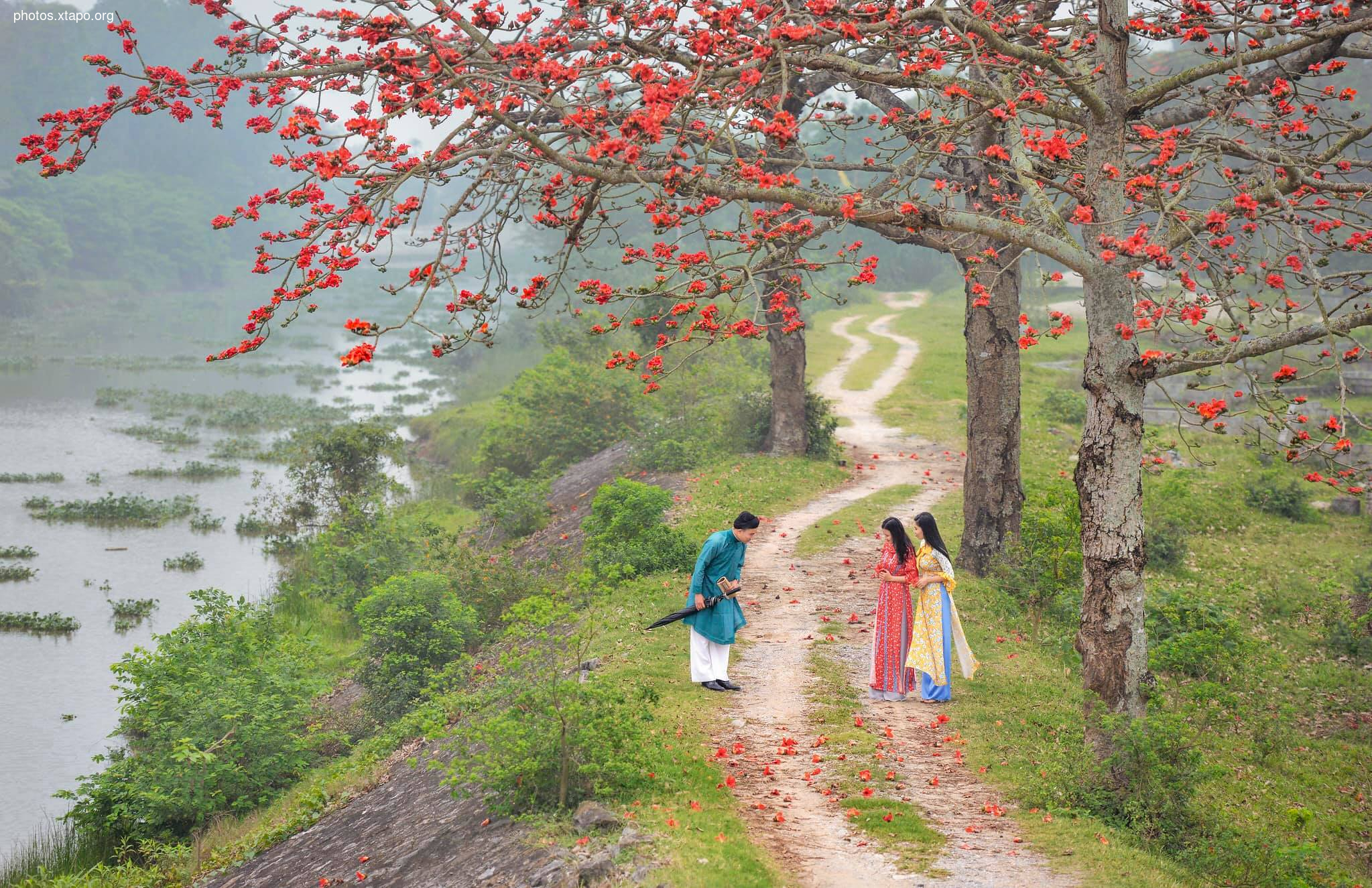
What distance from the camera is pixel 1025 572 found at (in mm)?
14141

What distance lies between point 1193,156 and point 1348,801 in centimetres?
673

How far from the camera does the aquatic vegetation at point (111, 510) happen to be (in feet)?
88.3

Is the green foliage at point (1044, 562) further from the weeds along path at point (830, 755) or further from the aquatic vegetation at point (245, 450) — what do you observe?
the aquatic vegetation at point (245, 450)

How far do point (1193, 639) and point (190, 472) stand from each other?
2942 centimetres

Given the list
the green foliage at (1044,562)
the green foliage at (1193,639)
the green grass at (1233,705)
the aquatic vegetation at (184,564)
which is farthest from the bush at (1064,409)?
the aquatic vegetation at (184,564)

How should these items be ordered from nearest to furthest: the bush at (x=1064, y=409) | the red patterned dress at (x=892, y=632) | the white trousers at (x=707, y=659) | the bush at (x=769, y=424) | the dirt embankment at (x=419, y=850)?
the dirt embankment at (x=419, y=850) < the red patterned dress at (x=892, y=632) < the white trousers at (x=707, y=659) < the bush at (x=769, y=424) < the bush at (x=1064, y=409)

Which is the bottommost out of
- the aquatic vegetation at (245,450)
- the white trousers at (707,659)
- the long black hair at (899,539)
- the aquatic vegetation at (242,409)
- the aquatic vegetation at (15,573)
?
the aquatic vegetation at (15,573)

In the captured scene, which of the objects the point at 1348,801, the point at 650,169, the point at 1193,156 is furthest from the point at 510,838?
the point at 1348,801

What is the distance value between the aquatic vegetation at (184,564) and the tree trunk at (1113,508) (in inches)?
818

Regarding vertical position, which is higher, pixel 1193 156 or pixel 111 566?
pixel 1193 156

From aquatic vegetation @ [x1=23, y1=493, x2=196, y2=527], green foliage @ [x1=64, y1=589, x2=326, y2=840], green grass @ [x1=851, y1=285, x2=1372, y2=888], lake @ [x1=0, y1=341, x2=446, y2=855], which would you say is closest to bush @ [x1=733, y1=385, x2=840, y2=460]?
green grass @ [x1=851, y1=285, x2=1372, y2=888]

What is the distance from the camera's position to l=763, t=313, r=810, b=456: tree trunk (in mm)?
21812

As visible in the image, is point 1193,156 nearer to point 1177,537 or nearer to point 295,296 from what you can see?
point 295,296

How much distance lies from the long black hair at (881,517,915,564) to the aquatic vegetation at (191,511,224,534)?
2147 centimetres
